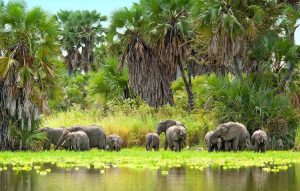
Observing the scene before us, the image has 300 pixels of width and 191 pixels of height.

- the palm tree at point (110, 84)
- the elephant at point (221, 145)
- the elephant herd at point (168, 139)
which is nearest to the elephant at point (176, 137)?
the elephant herd at point (168, 139)

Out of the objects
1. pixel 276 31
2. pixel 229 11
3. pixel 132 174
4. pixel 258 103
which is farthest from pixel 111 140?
pixel 132 174

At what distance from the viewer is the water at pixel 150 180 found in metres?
13.1

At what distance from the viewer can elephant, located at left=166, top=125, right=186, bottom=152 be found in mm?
28516

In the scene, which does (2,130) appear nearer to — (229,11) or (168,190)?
(229,11)

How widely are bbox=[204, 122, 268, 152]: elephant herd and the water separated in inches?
383

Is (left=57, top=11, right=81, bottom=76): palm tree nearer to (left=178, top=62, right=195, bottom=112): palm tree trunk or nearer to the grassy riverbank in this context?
(left=178, top=62, right=195, bottom=112): palm tree trunk

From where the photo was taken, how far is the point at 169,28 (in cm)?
4075

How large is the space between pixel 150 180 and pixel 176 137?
1410 centimetres

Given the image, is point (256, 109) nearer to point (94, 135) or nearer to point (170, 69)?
point (94, 135)

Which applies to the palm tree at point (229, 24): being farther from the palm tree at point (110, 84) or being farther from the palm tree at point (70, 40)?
the palm tree at point (70, 40)

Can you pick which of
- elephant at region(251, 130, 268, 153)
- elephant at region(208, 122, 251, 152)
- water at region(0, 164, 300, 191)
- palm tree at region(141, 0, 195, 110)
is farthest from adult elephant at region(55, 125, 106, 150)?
water at region(0, 164, 300, 191)

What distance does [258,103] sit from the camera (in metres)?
30.7

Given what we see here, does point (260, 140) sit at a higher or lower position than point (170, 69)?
lower

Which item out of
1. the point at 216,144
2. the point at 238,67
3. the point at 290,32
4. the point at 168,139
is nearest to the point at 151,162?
the point at 216,144
